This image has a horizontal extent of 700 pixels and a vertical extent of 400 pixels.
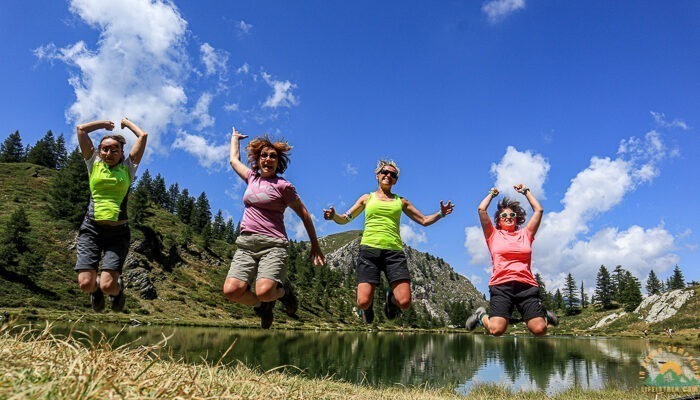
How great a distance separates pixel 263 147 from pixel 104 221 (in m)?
3.28

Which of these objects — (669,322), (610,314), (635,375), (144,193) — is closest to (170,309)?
(144,193)

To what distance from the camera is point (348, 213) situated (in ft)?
30.4

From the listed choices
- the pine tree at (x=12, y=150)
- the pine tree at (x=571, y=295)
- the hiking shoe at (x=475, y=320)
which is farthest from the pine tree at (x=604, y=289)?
the pine tree at (x=12, y=150)

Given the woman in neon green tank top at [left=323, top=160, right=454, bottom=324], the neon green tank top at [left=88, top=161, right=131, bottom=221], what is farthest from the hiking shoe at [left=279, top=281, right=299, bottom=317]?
the neon green tank top at [left=88, top=161, right=131, bottom=221]

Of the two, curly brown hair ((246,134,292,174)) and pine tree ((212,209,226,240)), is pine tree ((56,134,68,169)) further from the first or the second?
curly brown hair ((246,134,292,174))

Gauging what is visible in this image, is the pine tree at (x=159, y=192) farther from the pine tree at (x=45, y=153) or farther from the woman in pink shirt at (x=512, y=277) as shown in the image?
the woman in pink shirt at (x=512, y=277)

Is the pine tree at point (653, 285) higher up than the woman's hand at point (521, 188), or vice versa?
the pine tree at point (653, 285)

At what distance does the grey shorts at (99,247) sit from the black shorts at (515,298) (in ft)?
24.6

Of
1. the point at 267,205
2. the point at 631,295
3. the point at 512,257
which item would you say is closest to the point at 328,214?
the point at 267,205

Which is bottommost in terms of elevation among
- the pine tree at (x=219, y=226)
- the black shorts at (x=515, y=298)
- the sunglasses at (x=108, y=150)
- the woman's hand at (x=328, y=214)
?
the black shorts at (x=515, y=298)

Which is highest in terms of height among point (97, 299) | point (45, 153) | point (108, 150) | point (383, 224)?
point (45, 153)

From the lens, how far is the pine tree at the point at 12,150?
12444cm

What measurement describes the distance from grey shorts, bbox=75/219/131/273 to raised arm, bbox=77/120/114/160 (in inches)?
53.1

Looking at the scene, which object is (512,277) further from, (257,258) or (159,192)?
(159,192)
